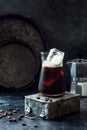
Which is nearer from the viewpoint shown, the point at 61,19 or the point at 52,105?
the point at 52,105

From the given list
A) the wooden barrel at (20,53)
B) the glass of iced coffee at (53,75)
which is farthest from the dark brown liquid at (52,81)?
the wooden barrel at (20,53)

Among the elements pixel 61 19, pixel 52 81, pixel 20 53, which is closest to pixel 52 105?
pixel 52 81

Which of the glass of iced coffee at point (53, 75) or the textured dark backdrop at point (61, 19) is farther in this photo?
the textured dark backdrop at point (61, 19)

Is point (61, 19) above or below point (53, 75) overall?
above

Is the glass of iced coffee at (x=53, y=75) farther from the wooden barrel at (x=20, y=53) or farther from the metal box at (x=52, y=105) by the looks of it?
the wooden barrel at (x=20, y=53)

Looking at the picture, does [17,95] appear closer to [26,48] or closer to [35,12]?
[26,48]

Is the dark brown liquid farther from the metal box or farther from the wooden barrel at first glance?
the wooden barrel

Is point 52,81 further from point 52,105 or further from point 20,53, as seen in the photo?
point 20,53
